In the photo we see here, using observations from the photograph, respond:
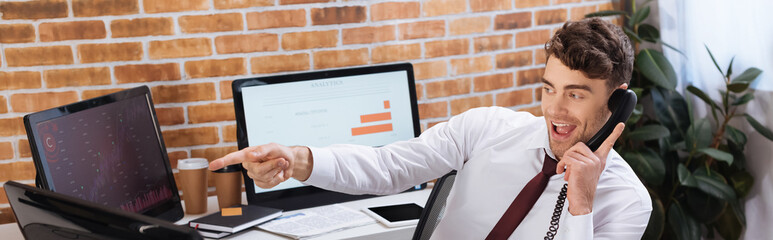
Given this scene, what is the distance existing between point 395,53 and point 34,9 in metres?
1.22

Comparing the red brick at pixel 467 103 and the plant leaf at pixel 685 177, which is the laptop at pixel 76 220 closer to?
the red brick at pixel 467 103

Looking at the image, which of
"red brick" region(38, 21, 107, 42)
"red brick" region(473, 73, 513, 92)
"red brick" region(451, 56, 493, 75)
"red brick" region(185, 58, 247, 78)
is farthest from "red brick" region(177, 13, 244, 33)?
"red brick" region(473, 73, 513, 92)

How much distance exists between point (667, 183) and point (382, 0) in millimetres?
1369

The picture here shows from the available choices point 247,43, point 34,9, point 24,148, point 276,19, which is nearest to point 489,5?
point 276,19

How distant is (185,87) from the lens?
2375mm

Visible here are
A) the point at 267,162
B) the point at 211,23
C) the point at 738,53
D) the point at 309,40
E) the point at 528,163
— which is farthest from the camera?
the point at 738,53

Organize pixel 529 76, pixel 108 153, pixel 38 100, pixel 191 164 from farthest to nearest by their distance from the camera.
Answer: pixel 529 76 < pixel 38 100 < pixel 191 164 < pixel 108 153

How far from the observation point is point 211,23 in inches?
93.0

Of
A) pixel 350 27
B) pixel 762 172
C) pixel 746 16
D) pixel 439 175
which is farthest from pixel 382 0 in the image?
pixel 762 172

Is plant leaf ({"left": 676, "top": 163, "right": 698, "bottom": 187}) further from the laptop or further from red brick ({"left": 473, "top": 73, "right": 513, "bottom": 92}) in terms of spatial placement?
the laptop

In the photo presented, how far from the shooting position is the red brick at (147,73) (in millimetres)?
2301

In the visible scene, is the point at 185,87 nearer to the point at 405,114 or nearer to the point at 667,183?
the point at 405,114

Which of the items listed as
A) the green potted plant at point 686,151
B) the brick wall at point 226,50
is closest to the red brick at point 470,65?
the brick wall at point 226,50

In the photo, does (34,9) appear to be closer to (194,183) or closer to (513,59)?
(194,183)
